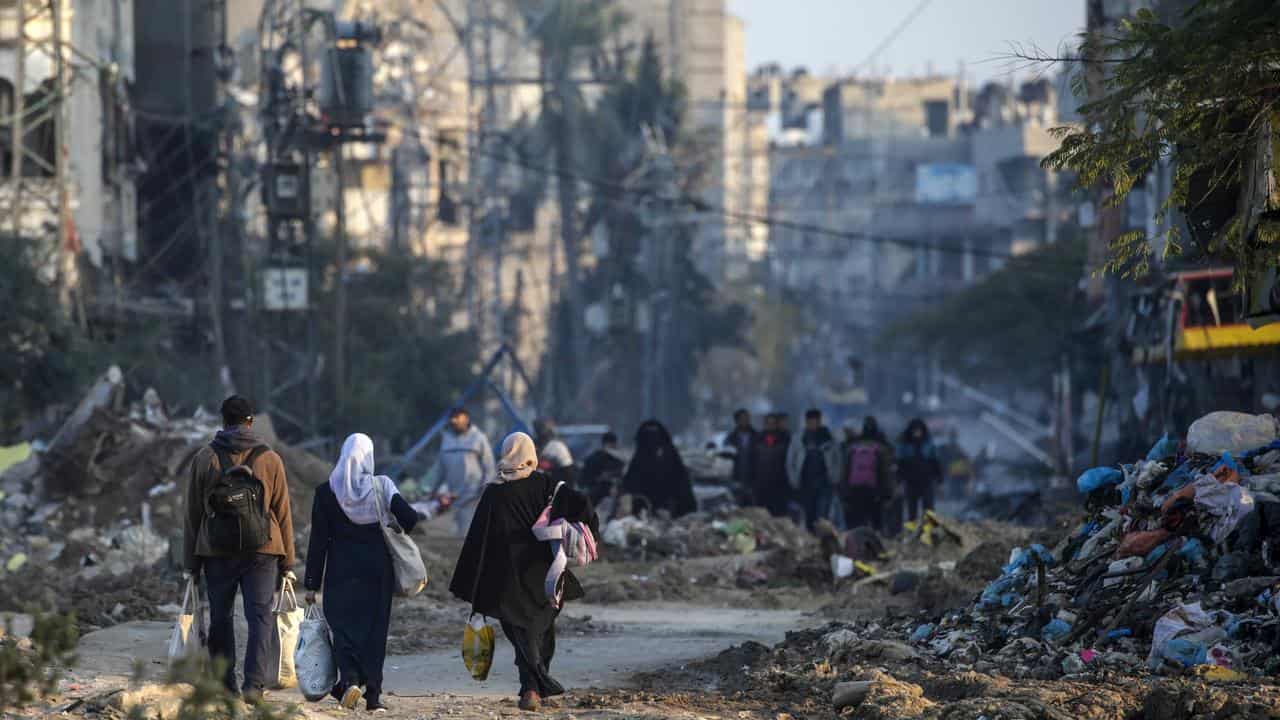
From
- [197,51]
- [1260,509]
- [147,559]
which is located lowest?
[147,559]

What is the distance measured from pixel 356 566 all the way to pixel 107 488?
42.3ft

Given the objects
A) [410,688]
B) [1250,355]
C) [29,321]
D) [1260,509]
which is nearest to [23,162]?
[29,321]

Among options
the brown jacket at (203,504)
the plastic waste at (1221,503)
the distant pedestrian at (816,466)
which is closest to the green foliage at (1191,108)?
the plastic waste at (1221,503)

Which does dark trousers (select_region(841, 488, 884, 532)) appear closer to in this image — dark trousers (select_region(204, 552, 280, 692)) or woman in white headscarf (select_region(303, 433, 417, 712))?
woman in white headscarf (select_region(303, 433, 417, 712))

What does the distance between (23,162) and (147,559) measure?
13.5m

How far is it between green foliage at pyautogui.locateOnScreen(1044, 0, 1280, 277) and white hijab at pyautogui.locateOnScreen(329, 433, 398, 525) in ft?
13.3

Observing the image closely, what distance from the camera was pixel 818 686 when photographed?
36.4 ft

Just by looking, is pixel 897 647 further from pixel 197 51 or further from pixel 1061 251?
pixel 1061 251

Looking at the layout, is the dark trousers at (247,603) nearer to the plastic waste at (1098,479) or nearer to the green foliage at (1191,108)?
the green foliage at (1191,108)

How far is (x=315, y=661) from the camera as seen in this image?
1019 centimetres

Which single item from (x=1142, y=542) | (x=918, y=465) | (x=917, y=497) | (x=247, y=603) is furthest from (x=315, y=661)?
(x=917, y=497)

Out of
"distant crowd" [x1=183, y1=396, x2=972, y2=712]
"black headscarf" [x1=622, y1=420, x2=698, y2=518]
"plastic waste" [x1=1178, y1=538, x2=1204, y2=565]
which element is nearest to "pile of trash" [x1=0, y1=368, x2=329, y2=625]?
"black headscarf" [x1=622, y1=420, x2=698, y2=518]

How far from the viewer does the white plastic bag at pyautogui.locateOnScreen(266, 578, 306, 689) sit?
1038 cm

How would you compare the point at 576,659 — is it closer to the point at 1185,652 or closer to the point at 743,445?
the point at 1185,652
